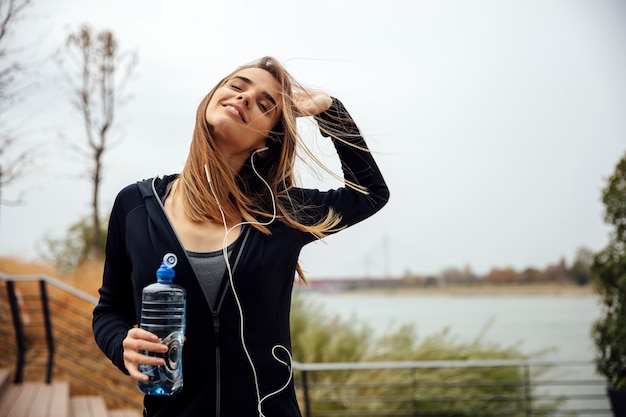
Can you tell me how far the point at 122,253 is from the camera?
46.4 inches

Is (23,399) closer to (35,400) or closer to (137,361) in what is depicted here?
(35,400)

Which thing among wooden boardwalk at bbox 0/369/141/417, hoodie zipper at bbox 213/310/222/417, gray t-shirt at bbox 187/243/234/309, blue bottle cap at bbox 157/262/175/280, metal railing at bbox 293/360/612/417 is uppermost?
blue bottle cap at bbox 157/262/175/280

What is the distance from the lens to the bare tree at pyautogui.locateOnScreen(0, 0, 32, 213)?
187 inches

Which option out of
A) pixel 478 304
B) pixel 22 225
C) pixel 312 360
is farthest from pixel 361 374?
pixel 22 225

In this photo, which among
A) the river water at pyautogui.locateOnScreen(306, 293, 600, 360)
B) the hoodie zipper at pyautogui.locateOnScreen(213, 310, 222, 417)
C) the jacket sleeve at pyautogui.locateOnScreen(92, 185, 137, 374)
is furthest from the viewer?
the river water at pyautogui.locateOnScreen(306, 293, 600, 360)

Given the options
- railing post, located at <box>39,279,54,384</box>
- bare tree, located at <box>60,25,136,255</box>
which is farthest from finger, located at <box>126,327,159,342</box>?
bare tree, located at <box>60,25,136,255</box>

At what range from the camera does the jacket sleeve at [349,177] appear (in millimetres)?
1351

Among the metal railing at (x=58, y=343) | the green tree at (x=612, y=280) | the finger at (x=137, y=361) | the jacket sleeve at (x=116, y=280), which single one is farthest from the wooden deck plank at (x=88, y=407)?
the green tree at (x=612, y=280)

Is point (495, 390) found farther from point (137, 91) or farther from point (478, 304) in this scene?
point (137, 91)

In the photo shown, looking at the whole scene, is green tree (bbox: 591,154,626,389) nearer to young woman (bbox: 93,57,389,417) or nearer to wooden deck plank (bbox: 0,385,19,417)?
young woman (bbox: 93,57,389,417)

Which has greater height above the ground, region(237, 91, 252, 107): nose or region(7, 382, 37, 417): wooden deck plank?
region(237, 91, 252, 107): nose

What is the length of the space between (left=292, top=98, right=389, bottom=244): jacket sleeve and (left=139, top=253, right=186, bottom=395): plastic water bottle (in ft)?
1.33

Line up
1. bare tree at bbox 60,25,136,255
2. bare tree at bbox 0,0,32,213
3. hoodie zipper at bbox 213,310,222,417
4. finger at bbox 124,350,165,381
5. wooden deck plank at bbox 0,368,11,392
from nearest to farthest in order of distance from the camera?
1. finger at bbox 124,350,165,381
2. hoodie zipper at bbox 213,310,222,417
3. wooden deck plank at bbox 0,368,11,392
4. bare tree at bbox 0,0,32,213
5. bare tree at bbox 60,25,136,255

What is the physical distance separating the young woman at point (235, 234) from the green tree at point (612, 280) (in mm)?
3393
